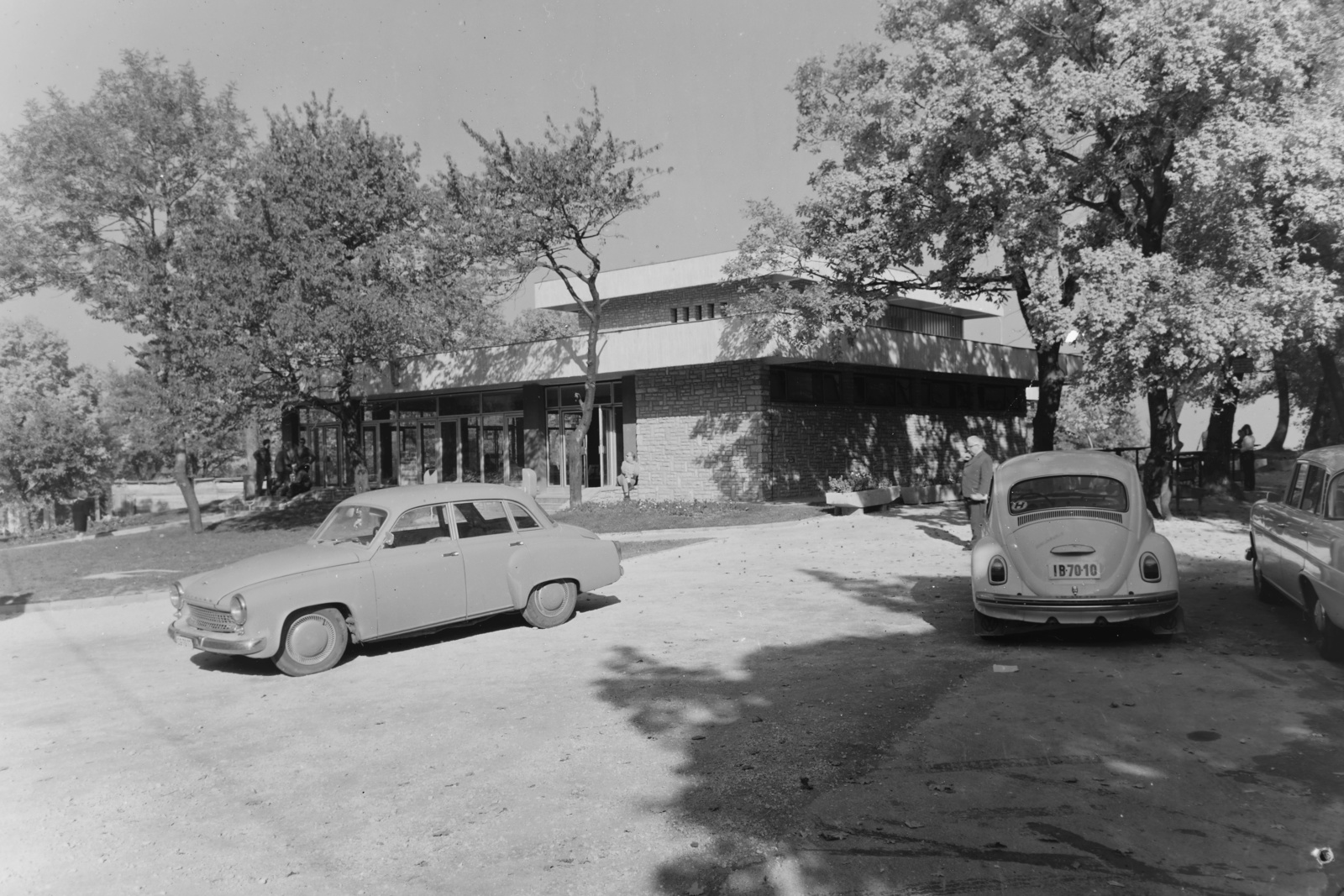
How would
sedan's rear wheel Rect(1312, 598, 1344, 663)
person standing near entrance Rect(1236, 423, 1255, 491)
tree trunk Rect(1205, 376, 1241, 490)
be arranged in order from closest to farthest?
sedan's rear wheel Rect(1312, 598, 1344, 663) → tree trunk Rect(1205, 376, 1241, 490) → person standing near entrance Rect(1236, 423, 1255, 491)

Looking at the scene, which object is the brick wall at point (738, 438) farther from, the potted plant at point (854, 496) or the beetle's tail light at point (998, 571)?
the beetle's tail light at point (998, 571)

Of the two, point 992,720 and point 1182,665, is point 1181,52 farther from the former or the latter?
point 992,720

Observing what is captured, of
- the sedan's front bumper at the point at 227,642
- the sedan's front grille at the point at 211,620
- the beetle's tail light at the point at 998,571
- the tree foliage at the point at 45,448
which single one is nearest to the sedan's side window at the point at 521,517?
the sedan's front bumper at the point at 227,642

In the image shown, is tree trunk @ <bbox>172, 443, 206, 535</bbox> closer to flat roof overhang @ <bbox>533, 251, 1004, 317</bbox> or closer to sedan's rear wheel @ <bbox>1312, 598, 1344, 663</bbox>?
flat roof overhang @ <bbox>533, 251, 1004, 317</bbox>

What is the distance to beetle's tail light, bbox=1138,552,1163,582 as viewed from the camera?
26.6ft

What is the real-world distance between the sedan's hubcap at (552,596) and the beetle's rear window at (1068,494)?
4.58m

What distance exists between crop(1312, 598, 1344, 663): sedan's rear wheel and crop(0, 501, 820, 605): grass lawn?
9982 millimetres

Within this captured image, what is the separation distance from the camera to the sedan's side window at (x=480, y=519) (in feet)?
30.4

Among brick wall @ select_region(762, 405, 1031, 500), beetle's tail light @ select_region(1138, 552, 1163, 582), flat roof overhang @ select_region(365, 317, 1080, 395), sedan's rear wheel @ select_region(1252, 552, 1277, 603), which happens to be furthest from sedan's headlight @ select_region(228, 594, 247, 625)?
brick wall @ select_region(762, 405, 1031, 500)

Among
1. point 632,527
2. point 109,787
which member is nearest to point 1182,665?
point 109,787

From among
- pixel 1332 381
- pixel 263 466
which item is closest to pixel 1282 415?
pixel 1332 381

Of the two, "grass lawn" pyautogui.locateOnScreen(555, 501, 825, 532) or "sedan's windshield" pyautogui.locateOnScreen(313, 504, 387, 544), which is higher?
"sedan's windshield" pyautogui.locateOnScreen(313, 504, 387, 544)

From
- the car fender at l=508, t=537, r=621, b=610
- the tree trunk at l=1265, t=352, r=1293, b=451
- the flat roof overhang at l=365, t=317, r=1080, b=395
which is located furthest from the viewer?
the tree trunk at l=1265, t=352, r=1293, b=451

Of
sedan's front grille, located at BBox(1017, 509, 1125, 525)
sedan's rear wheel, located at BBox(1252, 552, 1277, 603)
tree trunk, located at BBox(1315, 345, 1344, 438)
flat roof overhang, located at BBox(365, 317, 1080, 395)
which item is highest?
flat roof overhang, located at BBox(365, 317, 1080, 395)
